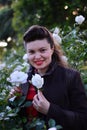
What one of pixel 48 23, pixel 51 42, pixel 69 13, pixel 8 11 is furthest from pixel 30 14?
pixel 8 11

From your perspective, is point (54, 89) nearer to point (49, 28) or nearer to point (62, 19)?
point (49, 28)

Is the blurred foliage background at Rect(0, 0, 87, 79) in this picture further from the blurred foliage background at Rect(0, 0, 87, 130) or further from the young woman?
the young woman

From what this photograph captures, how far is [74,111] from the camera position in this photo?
255 centimetres

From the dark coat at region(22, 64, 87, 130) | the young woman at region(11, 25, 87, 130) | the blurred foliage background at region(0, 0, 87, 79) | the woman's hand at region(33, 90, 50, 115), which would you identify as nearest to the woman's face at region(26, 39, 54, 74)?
the young woman at region(11, 25, 87, 130)

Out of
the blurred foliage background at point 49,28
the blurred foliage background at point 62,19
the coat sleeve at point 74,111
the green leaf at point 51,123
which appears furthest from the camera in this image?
the blurred foliage background at point 62,19

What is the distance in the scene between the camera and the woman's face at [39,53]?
2.59 metres

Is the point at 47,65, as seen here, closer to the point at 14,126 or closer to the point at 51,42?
the point at 51,42

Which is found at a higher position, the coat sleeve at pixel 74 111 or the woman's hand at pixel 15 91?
the woman's hand at pixel 15 91

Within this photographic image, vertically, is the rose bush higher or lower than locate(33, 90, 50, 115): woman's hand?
lower

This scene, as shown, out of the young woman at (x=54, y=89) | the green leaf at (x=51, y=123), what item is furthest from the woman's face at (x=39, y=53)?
the green leaf at (x=51, y=123)

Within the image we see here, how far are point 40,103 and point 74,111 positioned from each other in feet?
0.88

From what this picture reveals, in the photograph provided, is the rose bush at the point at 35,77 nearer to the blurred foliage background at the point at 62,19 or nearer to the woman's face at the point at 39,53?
the blurred foliage background at the point at 62,19

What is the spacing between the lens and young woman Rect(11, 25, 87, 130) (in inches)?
99.0

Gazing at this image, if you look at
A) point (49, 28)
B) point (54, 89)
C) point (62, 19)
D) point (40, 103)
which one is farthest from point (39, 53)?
point (62, 19)
